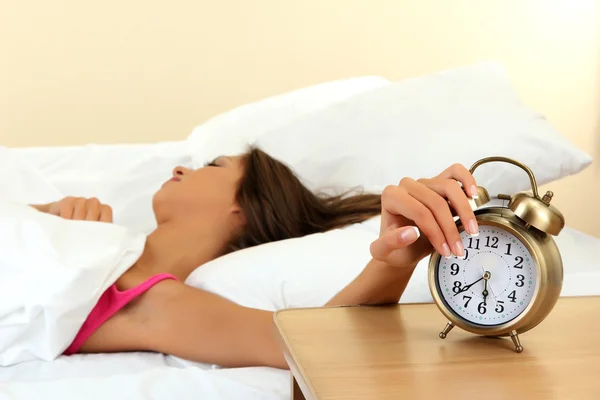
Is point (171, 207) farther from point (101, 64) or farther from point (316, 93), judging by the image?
point (101, 64)

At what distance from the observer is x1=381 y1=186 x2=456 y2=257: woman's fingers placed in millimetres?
789

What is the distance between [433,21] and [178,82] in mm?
865

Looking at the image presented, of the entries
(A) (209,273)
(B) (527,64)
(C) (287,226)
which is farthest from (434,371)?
→ (B) (527,64)

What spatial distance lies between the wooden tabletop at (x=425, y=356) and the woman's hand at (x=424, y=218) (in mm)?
77

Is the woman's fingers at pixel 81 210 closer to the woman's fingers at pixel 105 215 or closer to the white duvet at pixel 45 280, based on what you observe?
the woman's fingers at pixel 105 215

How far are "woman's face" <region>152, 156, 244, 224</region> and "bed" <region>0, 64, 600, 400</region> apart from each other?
0.77 ft

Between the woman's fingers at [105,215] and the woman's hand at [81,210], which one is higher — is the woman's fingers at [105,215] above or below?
below

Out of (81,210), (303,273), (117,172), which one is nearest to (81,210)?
(81,210)

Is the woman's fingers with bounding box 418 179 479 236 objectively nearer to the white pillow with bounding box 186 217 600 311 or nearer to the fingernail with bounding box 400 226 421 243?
the fingernail with bounding box 400 226 421 243

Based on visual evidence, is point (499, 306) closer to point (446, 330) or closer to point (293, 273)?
point (446, 330)

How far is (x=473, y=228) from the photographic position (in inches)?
30.7

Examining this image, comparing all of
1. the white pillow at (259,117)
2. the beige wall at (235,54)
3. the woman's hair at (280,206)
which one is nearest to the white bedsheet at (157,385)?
the woman's hair at (280,206)

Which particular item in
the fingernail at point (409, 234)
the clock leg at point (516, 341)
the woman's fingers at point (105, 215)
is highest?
the fingernail at point (409, 234)

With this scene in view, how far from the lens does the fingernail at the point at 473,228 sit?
0.78 m
